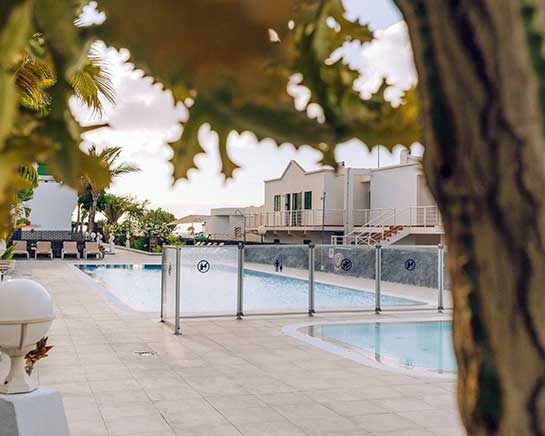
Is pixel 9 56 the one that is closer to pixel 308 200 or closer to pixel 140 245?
pixel 308 200

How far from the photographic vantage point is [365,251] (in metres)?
15.6

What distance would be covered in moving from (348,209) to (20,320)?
3142 centimetres

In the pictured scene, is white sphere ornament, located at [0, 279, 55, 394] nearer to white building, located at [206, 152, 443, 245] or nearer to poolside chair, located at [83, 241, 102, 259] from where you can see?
white building, located at [206, 152, 443, 245]

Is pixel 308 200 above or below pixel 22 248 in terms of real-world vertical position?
above

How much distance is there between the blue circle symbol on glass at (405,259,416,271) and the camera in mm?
16062


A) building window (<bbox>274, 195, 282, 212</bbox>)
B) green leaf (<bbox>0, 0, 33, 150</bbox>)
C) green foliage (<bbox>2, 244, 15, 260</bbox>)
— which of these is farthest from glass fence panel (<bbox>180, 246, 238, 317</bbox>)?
building window (<bbox>274, 195, 282, 212</bbox>)

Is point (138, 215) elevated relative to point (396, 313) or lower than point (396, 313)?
elevated

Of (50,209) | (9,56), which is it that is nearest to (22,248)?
(50,209)

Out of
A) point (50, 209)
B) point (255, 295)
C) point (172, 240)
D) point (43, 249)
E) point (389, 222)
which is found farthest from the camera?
point (172, 240)

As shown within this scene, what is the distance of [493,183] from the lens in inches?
22.4

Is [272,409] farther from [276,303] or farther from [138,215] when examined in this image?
[138,215]

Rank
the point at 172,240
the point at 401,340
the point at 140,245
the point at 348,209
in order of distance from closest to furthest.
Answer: the point at 401,340 < the point at 348,209 < the point at 172,240 < the point at 140,245

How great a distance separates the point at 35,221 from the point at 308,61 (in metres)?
38.9

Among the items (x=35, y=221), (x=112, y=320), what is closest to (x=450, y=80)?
(x=112, y=320)
